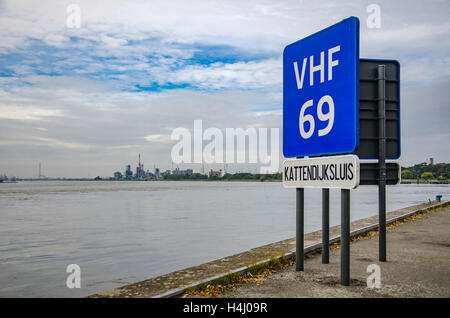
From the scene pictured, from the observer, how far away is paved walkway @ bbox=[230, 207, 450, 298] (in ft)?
20.2

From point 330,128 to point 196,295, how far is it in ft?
11.4

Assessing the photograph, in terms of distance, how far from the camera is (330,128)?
680cm

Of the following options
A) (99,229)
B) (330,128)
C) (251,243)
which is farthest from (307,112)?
(99,229)

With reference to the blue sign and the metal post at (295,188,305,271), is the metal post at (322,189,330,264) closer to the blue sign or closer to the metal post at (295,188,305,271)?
the metal post at (295,188,305,271)

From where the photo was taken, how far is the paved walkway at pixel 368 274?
20.2ft

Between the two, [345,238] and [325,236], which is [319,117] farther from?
[325,236]

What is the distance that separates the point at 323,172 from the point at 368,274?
2.15 meters

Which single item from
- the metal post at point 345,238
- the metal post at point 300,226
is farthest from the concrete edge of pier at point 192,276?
the metal post at point 345,238

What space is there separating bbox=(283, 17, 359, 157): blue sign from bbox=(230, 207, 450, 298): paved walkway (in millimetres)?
2195

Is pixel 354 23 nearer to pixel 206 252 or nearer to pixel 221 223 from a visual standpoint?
pixel 206 252

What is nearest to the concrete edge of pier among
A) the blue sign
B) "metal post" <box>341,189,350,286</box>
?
"metal post" <box>341,189,350,286</box>

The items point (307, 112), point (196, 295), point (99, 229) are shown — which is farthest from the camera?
point (99, 229)

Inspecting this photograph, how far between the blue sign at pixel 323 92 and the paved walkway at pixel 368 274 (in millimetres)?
2195

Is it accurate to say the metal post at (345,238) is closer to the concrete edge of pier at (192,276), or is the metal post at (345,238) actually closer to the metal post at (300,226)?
the metal post at (300,226)
